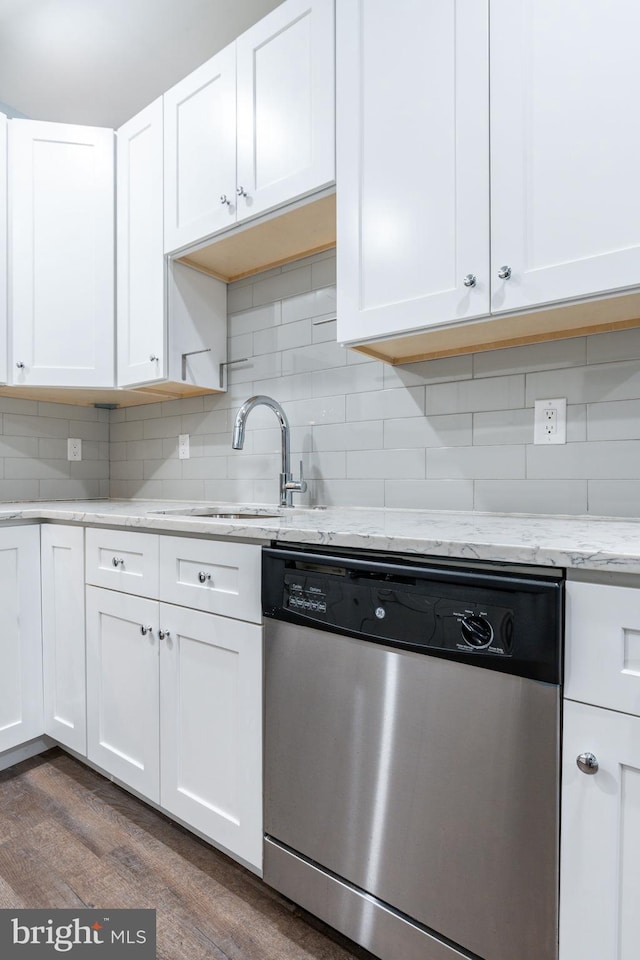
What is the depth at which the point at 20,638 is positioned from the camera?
71.2 inches

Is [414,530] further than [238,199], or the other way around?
[238,199]

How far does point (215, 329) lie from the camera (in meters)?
2.14

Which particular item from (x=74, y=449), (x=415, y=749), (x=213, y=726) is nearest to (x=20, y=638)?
(x=213, y=726)

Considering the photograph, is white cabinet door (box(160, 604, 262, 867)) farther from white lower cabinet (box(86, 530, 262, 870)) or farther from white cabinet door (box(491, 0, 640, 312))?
white cabinet door (box(491, 0, 640, 312))

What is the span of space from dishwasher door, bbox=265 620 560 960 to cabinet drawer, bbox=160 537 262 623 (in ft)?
0.35

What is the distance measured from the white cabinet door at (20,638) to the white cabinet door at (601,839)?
1.70m

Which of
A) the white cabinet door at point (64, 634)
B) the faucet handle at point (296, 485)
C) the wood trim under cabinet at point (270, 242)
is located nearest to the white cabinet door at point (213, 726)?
the white cabinet door at point (64, 634)

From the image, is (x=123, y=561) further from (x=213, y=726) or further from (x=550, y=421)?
(x=550, y=421)

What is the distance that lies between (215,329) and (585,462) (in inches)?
57.7

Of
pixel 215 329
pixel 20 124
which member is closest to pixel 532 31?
pixel 215 329

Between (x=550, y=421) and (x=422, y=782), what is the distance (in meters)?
0.95

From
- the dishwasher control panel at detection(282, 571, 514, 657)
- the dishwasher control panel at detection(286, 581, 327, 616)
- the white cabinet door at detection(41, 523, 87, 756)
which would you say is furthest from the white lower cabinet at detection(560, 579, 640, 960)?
the white cabinet door at detection(41, 523, 87, 756)

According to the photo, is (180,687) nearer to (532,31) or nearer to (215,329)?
(215,329)

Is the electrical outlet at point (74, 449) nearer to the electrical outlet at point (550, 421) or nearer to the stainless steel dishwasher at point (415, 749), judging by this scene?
the stainless steel dishwasher at point (415, 749)
